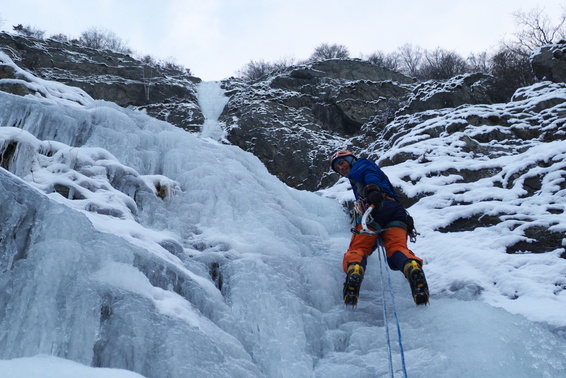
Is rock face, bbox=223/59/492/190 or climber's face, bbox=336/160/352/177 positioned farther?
rock face, bbox=223/59/492/190

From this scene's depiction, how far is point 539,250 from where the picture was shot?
4.35m

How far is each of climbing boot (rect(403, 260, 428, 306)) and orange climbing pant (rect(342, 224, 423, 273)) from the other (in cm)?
7

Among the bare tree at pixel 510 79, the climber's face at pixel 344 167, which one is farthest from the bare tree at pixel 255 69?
the climber's face at pixel 344 167

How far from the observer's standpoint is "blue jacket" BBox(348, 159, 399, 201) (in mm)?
4090

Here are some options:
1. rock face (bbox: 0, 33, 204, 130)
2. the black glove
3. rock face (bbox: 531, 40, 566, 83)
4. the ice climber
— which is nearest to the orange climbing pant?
the ice climber

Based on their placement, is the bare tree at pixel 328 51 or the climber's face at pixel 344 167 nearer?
the climber's face at pixel 344 167

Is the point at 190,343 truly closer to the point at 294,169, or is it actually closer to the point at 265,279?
the point at 265,279

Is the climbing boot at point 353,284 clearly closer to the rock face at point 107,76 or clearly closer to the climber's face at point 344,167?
the climber's face at point 344,167

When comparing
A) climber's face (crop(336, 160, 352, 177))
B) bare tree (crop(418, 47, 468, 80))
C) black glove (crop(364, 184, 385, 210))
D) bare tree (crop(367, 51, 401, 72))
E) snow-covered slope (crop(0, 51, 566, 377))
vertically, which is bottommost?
snow-covered slope (crop(0, 51, 566, 377))

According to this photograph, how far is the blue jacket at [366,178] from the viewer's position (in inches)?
161

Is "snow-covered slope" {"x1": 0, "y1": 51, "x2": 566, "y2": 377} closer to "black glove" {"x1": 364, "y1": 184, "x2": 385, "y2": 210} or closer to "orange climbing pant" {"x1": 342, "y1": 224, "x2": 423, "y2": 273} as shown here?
"orange climbing pant" {"x1": 342, "y1": 224, "x2": 423, "y2": 273}

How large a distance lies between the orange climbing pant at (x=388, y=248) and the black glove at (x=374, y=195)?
0.26m

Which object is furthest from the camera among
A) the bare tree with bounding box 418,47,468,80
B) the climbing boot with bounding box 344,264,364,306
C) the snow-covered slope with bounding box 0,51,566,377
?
the bare tree with bounding box 418,47,468,80

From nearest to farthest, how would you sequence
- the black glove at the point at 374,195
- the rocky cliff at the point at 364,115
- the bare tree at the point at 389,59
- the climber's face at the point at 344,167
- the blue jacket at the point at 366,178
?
the black glove at the point at 374,195
the blue jacket at the point at 366,178
the climber's face at the point at 344,167
the rocky cliff at the point at 364,115
the bare tree at the point at 389,59
